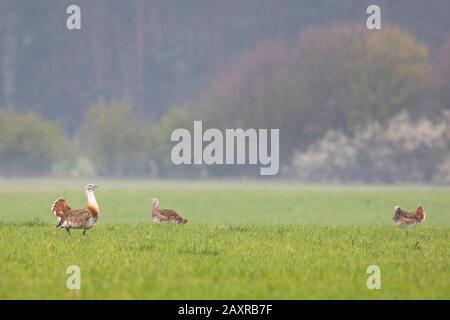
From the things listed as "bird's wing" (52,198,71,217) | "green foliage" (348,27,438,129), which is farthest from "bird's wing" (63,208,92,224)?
"green foliage" (348,27,438,129)

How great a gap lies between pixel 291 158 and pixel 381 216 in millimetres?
75300

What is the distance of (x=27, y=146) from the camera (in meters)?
135

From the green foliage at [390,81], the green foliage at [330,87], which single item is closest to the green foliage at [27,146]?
the green foliage at [330,87]

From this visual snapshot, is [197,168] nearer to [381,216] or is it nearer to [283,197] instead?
[283,197]

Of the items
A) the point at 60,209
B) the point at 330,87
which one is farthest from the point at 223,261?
the point at 330,87

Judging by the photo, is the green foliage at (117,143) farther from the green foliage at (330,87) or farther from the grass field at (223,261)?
the grass field at (223,261)

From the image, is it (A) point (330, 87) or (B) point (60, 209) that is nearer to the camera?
(B) point (60, 209)

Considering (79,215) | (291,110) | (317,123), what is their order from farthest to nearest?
(291,110) < (317,123) < (79,215)

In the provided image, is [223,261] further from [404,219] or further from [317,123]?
[317,123]

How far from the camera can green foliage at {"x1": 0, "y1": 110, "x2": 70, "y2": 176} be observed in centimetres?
13400

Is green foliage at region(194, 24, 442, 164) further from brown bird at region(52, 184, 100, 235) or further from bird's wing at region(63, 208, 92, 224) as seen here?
bird's wing at region(63, 208, 92, 224)

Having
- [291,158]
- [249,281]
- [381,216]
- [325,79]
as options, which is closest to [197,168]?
[291,158]

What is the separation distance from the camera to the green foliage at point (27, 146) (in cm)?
13400

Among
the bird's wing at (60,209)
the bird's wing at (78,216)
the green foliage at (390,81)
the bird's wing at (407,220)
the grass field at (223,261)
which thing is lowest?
the grass field at (223,261)
